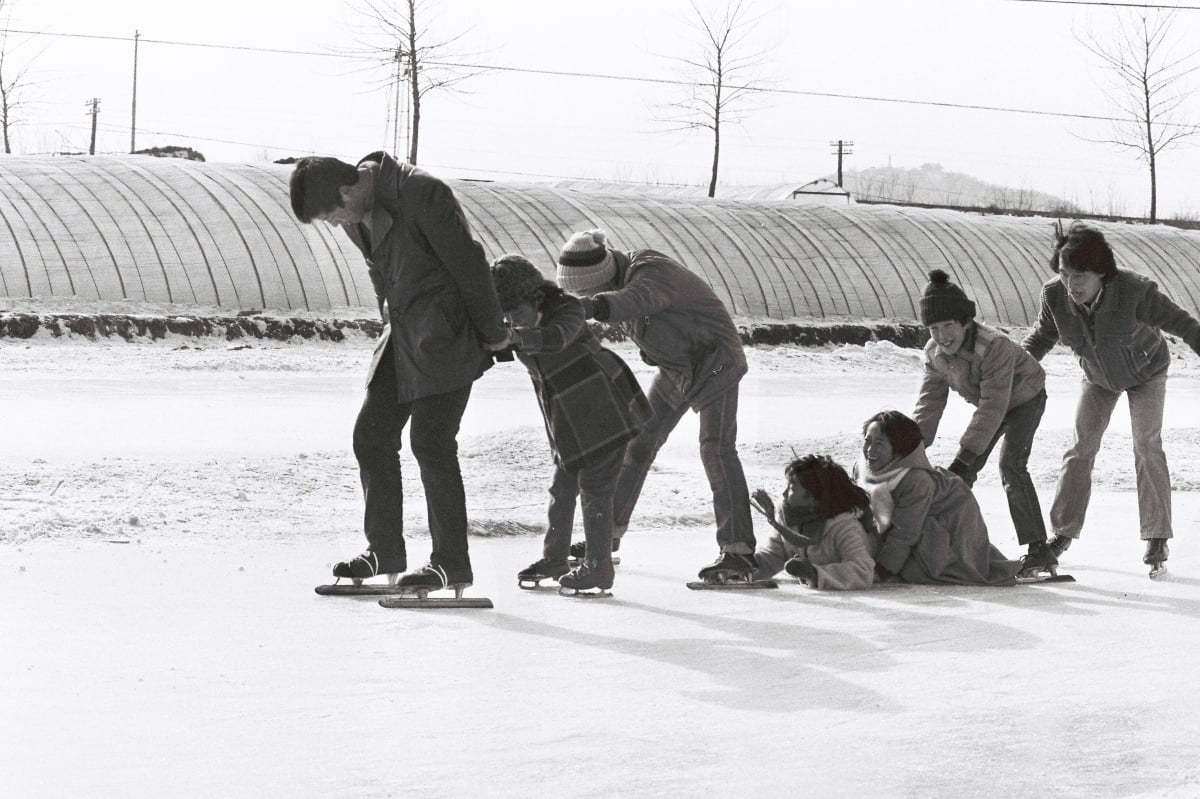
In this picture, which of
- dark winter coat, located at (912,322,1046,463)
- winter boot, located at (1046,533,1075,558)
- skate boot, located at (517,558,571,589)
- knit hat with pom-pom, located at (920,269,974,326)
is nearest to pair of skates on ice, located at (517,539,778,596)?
skate boot, located at (517,558,571,589)

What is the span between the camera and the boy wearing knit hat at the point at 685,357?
605cm

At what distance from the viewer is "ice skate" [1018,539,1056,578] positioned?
6.58 meters

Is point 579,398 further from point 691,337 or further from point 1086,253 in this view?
point 1086,253

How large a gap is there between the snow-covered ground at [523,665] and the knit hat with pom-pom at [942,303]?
1.10 metres

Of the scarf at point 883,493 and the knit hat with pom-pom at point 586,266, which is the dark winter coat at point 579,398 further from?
the scarf at point 883,493

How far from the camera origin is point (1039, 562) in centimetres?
659

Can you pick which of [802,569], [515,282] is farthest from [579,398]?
[802,569]

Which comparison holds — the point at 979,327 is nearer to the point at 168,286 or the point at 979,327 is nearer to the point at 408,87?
the point at 168,286

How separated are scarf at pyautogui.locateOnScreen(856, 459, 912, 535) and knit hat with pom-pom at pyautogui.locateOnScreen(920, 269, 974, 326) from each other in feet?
2.07

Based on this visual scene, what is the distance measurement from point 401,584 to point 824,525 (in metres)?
1.77

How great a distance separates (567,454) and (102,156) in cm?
2284

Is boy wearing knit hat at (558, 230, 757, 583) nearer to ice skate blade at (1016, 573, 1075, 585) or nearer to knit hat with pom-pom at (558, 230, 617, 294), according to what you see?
knit hat with pom-pom at (558, 230, 617, 294)

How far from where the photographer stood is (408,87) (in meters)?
31.8

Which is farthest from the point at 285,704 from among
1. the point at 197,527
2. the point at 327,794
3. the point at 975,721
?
the point at 197,527
